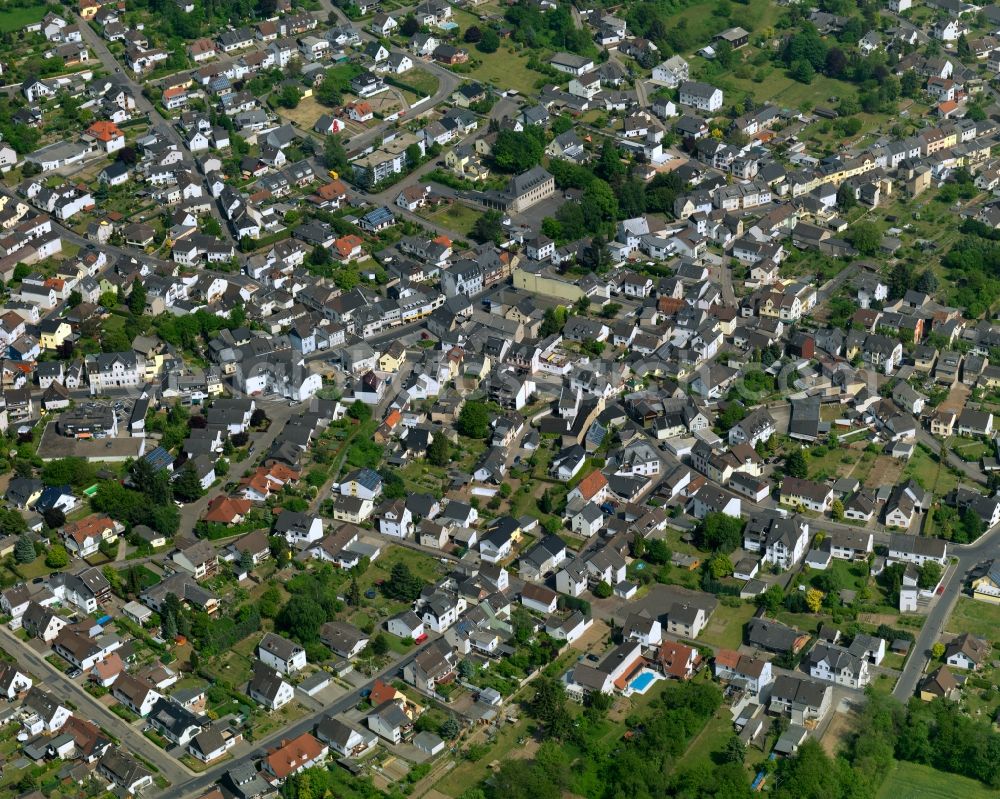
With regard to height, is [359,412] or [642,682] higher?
[642,682]

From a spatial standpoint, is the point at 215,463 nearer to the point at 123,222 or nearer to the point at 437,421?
the point at 437,421

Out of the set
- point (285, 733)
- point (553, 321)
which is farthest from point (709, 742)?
point (553, 321)

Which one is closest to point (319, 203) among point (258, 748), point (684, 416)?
point (684, 416)

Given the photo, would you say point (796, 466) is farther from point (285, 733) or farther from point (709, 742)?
point (285, 733)

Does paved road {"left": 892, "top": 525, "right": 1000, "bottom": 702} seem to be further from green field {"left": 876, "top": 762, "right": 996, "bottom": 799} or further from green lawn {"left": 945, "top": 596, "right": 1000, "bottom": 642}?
green field {"left": 876, "top": 762, "right": 996, "bottom": 799}

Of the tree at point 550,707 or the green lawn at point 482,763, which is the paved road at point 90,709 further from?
the tree at point 550,707

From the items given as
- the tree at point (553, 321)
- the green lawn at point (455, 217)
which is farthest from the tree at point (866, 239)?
the green lawn at point (455, 217)

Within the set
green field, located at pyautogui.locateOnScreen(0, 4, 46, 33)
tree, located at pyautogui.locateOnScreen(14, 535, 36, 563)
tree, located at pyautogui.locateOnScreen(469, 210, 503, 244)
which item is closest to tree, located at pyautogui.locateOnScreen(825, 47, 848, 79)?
tree, located at pyautogui.locateOnScreen(469, 210, 503, 244)
